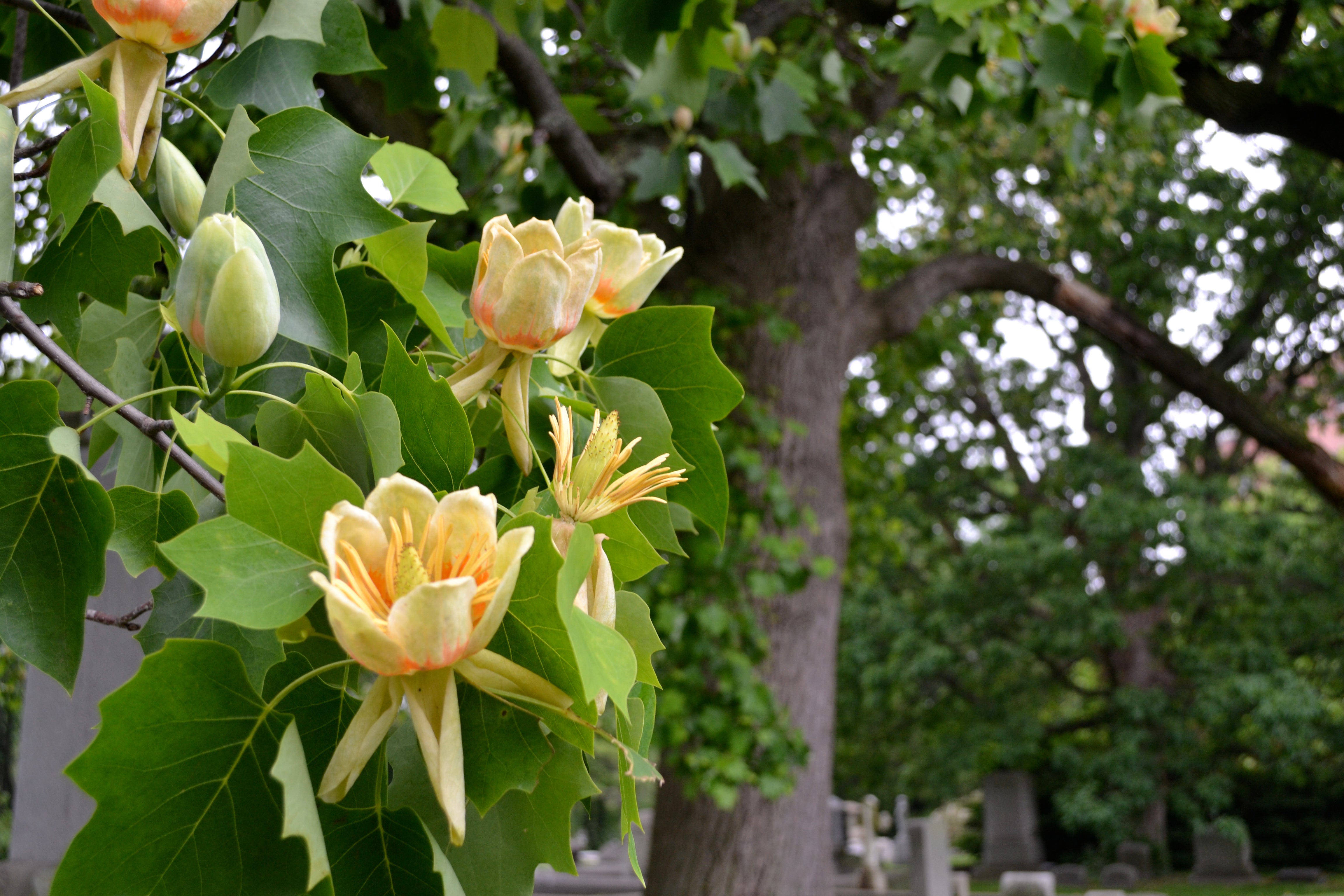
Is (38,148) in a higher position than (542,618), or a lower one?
higher

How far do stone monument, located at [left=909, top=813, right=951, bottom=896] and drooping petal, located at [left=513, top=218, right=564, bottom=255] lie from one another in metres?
7.70

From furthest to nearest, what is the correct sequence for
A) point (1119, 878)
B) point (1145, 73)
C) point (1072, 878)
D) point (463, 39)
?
point (1072, 878) → point (1119, 878) → point (1145, 73) → point (463, 39)

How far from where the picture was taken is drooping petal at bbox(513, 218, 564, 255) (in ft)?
2.29

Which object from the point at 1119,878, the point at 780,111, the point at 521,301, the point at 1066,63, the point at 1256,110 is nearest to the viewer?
the point at 521,301

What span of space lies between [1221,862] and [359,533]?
14.1 meters

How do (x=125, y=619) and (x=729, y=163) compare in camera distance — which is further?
(x=729, y=163)

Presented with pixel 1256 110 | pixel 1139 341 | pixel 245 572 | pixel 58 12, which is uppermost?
pixel 1256 110

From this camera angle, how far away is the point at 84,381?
671 millimetres

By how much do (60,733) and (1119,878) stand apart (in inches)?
433

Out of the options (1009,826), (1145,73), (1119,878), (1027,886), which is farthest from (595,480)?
(1009,826)

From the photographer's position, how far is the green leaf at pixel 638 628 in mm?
664

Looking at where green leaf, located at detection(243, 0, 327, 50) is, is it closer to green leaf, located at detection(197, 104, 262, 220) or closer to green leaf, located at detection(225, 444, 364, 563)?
green leaf, located at detection(197, 104, 262, 220)

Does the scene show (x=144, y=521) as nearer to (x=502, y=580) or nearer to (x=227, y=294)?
(x=227, y=294)

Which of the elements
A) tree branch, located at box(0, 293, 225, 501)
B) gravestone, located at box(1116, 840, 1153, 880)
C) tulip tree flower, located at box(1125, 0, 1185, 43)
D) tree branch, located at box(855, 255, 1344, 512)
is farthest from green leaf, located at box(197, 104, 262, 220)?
gravestone, located at box(1116, 840, 1153, 880)
